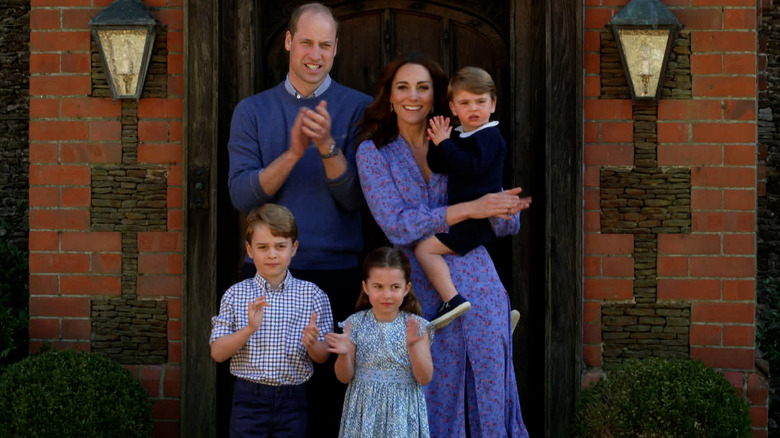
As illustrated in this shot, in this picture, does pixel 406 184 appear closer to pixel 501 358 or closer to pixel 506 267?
pixel 501 358

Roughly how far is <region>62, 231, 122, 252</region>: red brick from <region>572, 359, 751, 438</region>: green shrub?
2.37m

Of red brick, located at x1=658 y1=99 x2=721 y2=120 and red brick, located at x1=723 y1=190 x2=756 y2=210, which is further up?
red brick, located at x1=658 y1=99 x2=721 y2=120

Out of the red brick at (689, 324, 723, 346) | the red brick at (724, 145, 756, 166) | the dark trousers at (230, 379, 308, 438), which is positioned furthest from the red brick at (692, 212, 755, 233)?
the dark trousers at (230, 379, 308, 438)

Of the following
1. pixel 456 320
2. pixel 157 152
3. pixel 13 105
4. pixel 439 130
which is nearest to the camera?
pixel 439 130

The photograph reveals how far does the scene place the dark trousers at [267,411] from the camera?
3.40 m

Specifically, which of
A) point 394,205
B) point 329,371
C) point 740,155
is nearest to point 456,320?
point 394,205

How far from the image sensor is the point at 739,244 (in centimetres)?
434

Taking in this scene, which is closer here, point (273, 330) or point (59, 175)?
point (273, 330)

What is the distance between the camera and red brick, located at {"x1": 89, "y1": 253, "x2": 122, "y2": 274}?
4.50 metres

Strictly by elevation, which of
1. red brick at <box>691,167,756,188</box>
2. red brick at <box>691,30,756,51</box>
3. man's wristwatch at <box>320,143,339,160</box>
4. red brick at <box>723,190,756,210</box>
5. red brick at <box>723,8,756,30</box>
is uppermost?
red brick at <box>723,8,756,30</box>

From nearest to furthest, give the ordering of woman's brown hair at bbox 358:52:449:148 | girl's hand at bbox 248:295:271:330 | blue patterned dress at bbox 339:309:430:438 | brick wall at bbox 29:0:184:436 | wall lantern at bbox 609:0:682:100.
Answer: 1. girl's hand at bbox 248:295:271:330
2. blue patterned dress at bbox 339:309:430:438
3. woman's brown hair at bbox 358:52:449:148
4. wall lantern at bbox 609:0:682:100
5. brick wall at bbox 29:0:184:436

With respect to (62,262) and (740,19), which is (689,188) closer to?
(740,19)

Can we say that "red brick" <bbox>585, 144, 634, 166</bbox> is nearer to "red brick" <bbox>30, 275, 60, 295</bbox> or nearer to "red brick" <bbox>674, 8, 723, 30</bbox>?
"red brick" <bbox>674, 8, 723, 30</bbox>

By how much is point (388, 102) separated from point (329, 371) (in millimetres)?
1132
